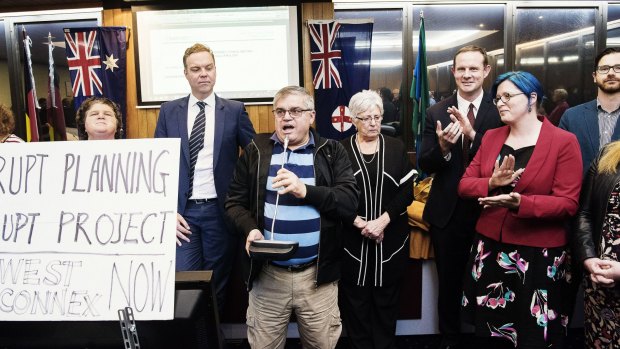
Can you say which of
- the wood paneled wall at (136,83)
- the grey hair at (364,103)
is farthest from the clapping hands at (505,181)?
the wood paneled wall at (136,83)

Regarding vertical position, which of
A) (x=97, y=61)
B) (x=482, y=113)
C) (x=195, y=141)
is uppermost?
(x=97, y=61)

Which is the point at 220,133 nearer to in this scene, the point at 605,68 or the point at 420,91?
the point at 605,68

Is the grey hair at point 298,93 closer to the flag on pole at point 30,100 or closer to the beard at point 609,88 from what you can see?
the beard at point 609,88

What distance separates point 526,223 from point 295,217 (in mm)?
946

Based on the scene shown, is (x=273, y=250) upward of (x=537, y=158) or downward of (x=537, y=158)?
downward

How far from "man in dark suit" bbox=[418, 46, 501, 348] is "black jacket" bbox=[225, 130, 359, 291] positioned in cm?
62

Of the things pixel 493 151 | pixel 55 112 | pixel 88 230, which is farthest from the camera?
pixel 55 112

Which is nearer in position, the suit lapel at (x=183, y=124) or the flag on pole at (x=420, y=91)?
the suit lapel at (x=183, y=124)

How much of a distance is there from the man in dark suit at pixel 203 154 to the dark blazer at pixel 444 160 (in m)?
0.93

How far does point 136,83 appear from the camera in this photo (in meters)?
3.98

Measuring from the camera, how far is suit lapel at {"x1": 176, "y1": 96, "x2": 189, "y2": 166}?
2.23 metres

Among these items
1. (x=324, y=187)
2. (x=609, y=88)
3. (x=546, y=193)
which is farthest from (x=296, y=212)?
(x=609, y=88)

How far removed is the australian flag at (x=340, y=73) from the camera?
154 inches

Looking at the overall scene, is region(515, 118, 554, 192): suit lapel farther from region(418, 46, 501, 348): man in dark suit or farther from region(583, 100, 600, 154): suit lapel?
region(583, 100, 600, 154): suit lapel
